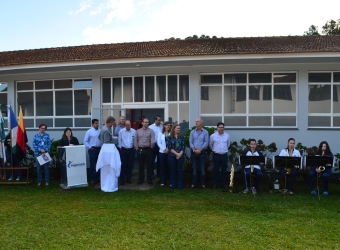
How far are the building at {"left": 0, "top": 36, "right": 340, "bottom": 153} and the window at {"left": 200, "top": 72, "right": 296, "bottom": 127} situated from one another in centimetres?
3

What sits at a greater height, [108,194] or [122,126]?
[122,126]

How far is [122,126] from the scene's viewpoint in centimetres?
1019

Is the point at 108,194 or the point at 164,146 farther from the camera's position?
the point at 164,146

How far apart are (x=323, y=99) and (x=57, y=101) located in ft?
30.5

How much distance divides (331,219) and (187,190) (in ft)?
11.8

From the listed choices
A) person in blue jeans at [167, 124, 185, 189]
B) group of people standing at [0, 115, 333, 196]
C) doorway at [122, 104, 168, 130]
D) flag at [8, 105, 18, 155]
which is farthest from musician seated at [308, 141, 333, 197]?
flag at [8, 105, 18, 155]

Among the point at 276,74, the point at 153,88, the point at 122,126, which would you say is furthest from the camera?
the point at 153,88

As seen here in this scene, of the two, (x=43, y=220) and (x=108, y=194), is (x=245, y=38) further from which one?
(x=43, y=220)

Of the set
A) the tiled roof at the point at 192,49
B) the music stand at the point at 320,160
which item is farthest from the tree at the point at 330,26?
the music stand at the point at 320,160

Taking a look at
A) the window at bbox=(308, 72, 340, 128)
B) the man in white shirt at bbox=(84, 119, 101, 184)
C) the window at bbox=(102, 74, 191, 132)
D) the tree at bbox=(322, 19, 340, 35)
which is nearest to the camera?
the man in white shirt at bbox=(84, 119, 101, 184)

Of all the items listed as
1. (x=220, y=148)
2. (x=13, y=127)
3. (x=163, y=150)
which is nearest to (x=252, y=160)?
(x=220, y=148)

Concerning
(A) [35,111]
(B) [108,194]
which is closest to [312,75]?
(B) [108,194]

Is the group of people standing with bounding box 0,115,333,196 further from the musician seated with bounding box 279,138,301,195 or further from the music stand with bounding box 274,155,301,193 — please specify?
the music stand with bounding box 274,155,301,193

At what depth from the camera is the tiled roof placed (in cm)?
1013
